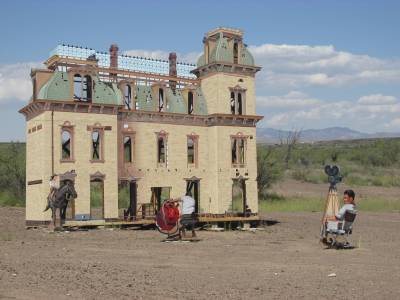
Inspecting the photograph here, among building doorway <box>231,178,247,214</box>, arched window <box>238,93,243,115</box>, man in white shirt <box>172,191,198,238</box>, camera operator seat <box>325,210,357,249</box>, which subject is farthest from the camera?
arched window <box>238,93,243,115</box>

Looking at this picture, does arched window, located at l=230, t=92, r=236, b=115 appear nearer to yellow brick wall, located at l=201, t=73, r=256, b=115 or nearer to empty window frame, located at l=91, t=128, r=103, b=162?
yellow brick wall, located at l=201, t=73, r=256, b=115

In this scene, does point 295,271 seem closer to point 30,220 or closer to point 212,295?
point 212,295

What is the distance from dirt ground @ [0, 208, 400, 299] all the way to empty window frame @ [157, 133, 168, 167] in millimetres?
7489

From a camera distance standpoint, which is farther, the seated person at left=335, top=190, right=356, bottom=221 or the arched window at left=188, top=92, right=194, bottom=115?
the arched window at left=188, top=92, right=194, bottom=115

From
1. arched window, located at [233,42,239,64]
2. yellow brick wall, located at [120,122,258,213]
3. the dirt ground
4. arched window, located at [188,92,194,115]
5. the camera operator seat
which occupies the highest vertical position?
arched window, located at [233,42,239,64]

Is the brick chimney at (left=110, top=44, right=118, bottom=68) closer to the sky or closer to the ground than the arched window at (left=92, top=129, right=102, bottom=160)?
closer to the sky

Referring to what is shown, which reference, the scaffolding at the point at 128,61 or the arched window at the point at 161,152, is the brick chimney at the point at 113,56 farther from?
the arched window at the point at 161,152

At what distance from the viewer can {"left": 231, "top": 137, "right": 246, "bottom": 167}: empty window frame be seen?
1337 inches

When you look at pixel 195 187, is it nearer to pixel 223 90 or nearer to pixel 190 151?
pixel 190 151

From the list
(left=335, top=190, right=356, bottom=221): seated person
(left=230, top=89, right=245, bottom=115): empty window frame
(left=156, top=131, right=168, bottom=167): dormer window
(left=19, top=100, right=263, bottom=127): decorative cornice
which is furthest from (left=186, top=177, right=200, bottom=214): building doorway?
(left=335, top=190, right=356, bottom=221): seated person

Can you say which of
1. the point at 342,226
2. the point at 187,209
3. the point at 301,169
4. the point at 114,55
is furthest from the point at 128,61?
the point at 301,169

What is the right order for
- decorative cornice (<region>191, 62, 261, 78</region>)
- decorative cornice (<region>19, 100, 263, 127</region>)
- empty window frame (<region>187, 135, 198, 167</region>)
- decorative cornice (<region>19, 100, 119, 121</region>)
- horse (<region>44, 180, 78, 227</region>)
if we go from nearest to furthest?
horse (<region>44, 180, 78, 227</region>), decorative cornice (<region>19, 100, 119, 121</region>), decorative cornice (<region>19, 100, 263, 127</region>), decorative cornice (<region>191, 62, 261, 78</region>), empty window frame (<region>187, 135, 198, 167</region>)

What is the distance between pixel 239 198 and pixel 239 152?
45.5 ft

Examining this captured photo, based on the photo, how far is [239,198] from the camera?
47.7 metres
